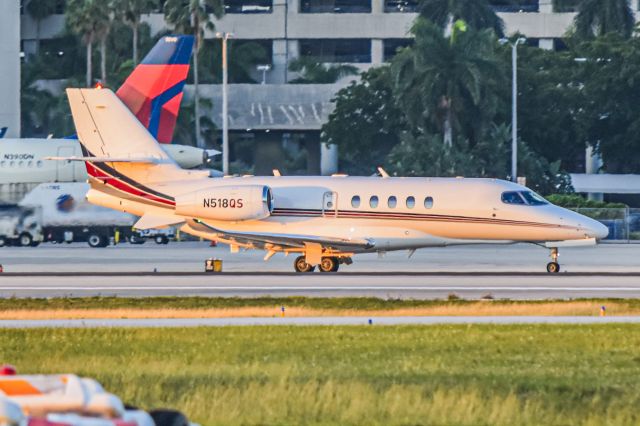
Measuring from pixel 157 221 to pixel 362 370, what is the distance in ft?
89.0

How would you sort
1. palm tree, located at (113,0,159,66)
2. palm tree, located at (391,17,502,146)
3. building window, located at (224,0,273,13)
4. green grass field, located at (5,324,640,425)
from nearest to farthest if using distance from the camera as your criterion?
green grass field, located at (5,324,640,425)
palm tree, located at (391,17,502,146)
palm tree, located at (113,0,159,66)
building window, located at (224,0,273,13)

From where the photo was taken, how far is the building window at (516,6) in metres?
124

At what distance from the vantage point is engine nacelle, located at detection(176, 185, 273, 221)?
43.9 m

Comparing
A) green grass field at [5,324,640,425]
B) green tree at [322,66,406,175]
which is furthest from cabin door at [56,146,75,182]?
green grass field at [5,324,640,425]

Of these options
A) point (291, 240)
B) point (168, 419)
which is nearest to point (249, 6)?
point (291, 240)

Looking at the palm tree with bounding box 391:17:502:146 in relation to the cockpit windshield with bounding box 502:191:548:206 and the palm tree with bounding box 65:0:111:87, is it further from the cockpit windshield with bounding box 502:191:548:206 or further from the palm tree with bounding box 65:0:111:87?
the cockpit windshield with bounding box 502:191:548:206

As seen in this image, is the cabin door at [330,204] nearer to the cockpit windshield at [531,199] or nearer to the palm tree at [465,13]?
the cockpit windshield at [531,199]

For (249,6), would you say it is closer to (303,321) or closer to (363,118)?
(363,118)

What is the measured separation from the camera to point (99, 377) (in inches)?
707

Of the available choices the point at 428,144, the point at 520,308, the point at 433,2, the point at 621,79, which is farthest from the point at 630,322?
the point at 433,2

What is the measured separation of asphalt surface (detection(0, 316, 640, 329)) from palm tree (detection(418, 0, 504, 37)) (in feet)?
271

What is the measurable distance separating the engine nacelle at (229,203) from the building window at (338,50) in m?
78.2

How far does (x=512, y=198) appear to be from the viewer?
144 ft

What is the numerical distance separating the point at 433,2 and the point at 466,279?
244 feet
